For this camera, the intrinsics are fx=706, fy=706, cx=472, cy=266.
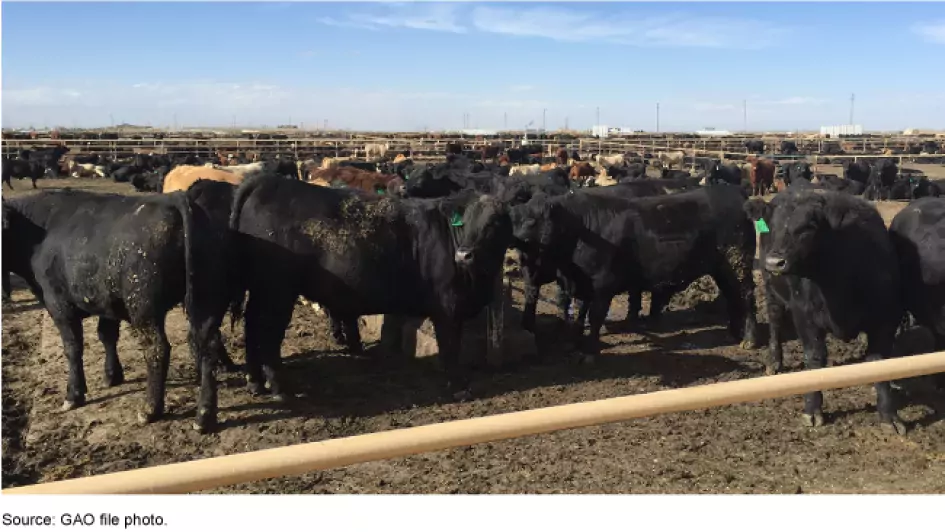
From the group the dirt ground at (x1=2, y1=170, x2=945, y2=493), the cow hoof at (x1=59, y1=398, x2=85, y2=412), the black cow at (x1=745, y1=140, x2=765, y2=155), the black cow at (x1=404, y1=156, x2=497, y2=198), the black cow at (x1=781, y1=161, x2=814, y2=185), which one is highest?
the black cow at (x1=745, y1=140, x2=765, y2=155)

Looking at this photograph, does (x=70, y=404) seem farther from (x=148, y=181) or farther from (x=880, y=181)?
(x=880, y=181)

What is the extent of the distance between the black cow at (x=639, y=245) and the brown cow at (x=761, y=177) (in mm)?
19210

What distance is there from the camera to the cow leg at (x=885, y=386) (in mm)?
5551

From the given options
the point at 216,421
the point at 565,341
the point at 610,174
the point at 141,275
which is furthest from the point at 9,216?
the point at 610,174

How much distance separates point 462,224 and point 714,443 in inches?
115

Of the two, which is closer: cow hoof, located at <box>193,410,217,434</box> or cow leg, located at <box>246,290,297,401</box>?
cow hoof, located at <box>193,410,217,434</box>

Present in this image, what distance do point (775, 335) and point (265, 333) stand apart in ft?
16.4

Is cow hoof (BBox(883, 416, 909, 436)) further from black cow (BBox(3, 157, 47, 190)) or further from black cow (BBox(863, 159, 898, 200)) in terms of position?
black cow (BBox(3, 157, 47, 190))

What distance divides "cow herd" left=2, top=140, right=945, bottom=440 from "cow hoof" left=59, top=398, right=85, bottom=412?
0.18 feet

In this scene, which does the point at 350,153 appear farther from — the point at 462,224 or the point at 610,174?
the point at 462,224

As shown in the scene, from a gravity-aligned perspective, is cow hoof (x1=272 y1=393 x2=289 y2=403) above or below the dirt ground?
above

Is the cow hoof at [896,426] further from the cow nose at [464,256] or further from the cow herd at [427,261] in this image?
the cow nose at [464,256]

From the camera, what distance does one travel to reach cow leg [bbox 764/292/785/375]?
23.0ft

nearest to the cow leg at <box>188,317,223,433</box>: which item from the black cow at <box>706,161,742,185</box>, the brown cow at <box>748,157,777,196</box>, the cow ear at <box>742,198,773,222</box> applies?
the cow ear at <box>742,198,773,222</box>
